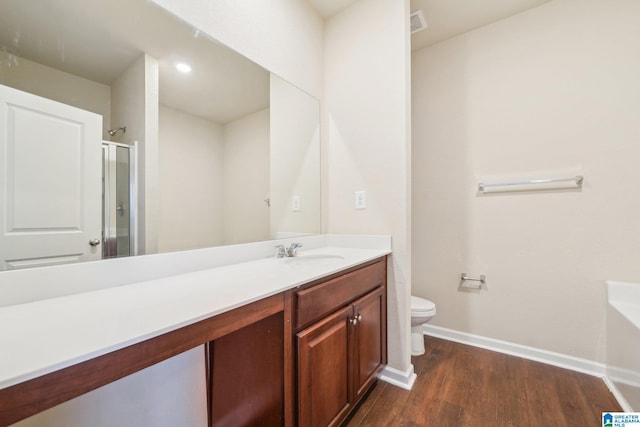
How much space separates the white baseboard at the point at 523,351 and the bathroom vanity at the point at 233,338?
0.98m

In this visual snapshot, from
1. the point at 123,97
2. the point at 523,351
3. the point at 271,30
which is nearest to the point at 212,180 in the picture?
the point at 123,97

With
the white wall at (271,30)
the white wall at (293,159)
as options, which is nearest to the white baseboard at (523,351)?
the white wall at (293,159)

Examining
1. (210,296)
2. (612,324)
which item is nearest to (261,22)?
(210,296)

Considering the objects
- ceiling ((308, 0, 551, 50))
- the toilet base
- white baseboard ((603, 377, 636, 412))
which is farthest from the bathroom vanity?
ceiling ((308, 0, 551, 50))

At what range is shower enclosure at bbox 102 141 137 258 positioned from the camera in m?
0.90

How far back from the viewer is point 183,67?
1157mm

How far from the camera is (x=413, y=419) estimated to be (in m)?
1.30

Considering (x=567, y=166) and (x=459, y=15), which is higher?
(x=459, y=15)

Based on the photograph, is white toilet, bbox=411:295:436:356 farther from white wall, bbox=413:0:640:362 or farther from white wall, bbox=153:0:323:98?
white wall, bbox=153:0:323:98

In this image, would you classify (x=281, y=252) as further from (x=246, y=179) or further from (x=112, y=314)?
(x=112, y=314)

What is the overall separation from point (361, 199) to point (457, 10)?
1.57 metres

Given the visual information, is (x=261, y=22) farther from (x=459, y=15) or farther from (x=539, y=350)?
(x=539, y=350)

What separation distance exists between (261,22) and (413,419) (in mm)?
2264

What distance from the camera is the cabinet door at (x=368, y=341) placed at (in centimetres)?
127
